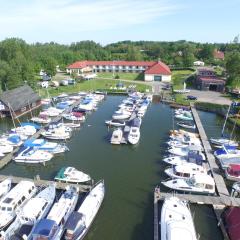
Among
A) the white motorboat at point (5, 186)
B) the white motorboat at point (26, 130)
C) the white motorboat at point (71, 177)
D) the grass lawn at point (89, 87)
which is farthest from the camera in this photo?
the grass lawn at point (89, 87)

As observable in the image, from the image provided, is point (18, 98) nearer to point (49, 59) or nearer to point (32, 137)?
point (32, 137)

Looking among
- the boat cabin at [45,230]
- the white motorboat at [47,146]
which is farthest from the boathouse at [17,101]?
the boat cabin at [45,230]

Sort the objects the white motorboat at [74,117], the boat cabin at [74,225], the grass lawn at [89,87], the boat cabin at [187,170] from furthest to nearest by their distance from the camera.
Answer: the grass lawn at [89,87] < the white motorboat at [74,117] < the boat cabin at [187,170] < the boat cabin at [74,225]

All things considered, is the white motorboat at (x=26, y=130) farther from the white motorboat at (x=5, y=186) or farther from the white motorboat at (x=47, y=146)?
the white motorboat at (x=5, y=186)

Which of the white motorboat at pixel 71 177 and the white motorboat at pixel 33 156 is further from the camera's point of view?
the white motorboat at pixel 33 156

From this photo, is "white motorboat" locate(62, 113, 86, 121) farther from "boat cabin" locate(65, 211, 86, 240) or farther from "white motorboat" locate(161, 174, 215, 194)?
"boat cabin" locate(65, 211, 86, 240)

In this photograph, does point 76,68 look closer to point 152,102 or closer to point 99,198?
point 152,102

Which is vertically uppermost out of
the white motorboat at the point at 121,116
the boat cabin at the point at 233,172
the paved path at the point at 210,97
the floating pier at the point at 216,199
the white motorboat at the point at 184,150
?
the paved path at the point at 210,97
